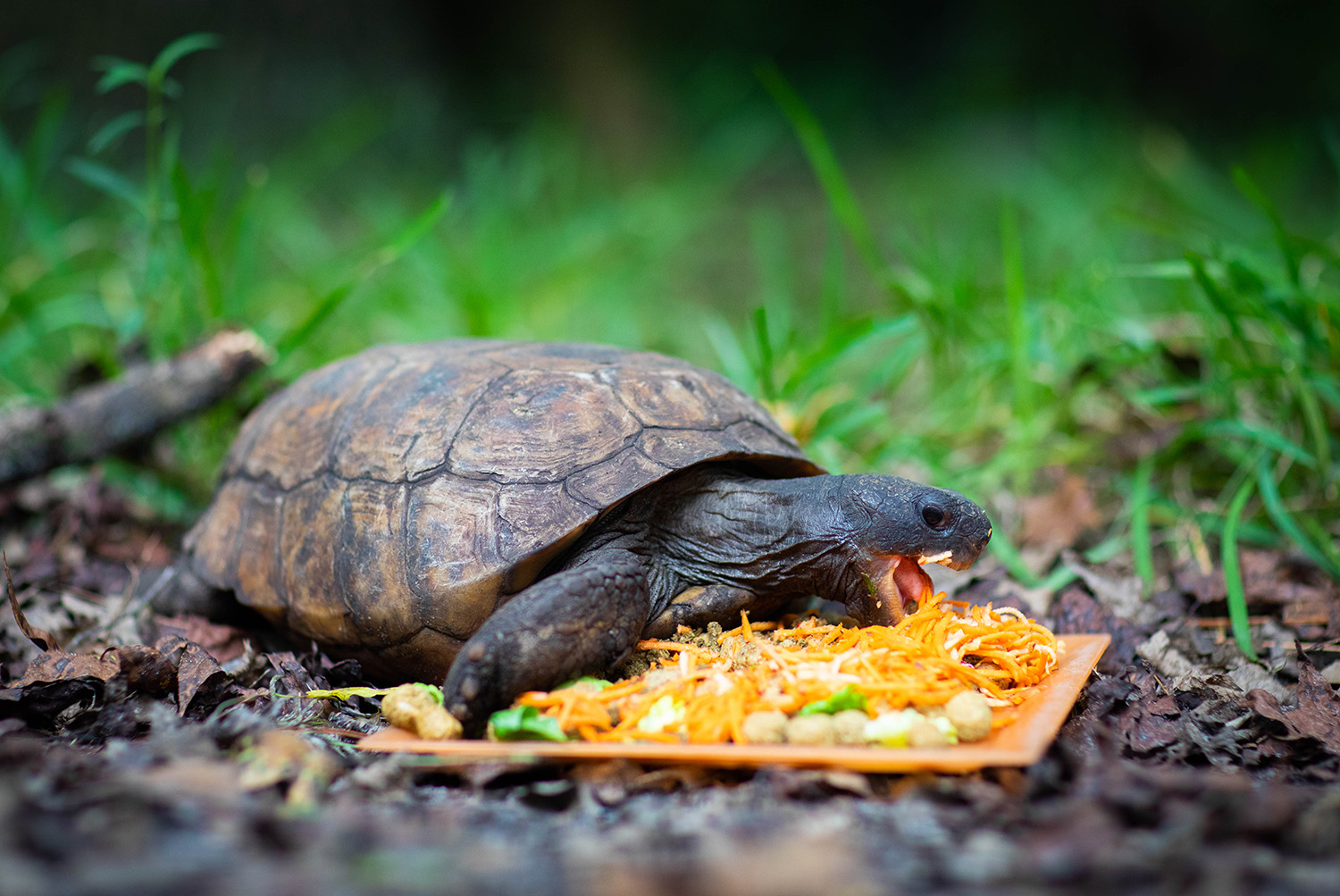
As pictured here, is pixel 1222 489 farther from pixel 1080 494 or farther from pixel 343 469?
pixel 343 469

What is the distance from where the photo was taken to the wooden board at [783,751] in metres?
1.65

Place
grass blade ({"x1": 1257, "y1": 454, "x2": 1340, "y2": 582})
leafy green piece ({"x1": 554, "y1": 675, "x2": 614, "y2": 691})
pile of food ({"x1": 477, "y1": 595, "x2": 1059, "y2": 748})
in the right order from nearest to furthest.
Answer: pile of food ({"x1": 477, "y1": 595, "x2": 1059, "y2": 748})
leafy green piece ({"x1": 554, "y1": 675, "x2": 614, "y2": 691})
grass blade ({"x1": 1257, "y1": 454, "x2": 1340, "y2": 582})

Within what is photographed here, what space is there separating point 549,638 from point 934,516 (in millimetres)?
1044

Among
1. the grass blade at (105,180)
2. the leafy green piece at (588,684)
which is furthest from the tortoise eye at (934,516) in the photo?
the grass blade at (105,180)

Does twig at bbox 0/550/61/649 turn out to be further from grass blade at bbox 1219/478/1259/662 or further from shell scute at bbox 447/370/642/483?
grass blade at bbox 1219/478/1259/662

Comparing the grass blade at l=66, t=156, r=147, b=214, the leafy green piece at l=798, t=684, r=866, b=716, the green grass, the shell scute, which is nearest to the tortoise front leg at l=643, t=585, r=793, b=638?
the shell scute

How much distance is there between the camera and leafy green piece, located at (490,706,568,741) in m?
1.87

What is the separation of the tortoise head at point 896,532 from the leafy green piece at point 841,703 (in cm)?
52

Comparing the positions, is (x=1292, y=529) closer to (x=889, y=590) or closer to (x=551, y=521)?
(x=889, y=590)

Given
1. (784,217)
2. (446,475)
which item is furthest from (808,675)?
(784,217)

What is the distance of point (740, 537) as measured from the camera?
2.44 m

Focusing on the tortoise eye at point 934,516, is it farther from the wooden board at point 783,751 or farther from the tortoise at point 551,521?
the wooden board at point 783,751

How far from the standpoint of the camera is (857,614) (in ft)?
7.86

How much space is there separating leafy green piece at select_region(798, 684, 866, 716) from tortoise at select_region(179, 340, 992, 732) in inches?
20.3
